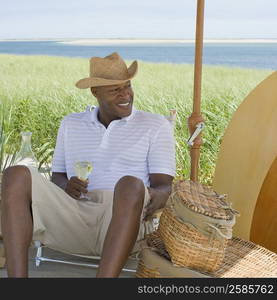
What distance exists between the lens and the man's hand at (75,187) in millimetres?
3352

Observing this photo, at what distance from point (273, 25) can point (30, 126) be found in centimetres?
3233

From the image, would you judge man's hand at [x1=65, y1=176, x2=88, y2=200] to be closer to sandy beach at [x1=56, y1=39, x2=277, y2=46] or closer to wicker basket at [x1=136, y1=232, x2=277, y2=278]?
wicker basket at [x1=136, y1=232, x2=277, y2=278]

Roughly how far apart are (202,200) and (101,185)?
861mm

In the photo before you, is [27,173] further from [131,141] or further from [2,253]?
[2,253]

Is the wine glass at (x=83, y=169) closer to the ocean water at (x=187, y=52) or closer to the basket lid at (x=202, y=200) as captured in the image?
the basket lid at (x=202, y=200)

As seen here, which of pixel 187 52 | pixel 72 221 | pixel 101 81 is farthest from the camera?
pixel 187 52

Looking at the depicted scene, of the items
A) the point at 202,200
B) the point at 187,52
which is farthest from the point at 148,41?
the point at 202,200

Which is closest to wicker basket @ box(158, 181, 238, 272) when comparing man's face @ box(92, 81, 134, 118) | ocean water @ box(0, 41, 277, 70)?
man's face @ box(92, 81, 134, 118)

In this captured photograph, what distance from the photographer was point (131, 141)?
3594 millimetres

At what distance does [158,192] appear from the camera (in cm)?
328

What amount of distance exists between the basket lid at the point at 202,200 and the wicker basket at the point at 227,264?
0.24 m

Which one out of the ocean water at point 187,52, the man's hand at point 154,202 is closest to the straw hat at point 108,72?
the man's hand at point 154,202

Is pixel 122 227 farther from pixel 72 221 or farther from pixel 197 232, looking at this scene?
pixel 72 221

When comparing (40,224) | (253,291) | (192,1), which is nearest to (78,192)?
(40,224)
